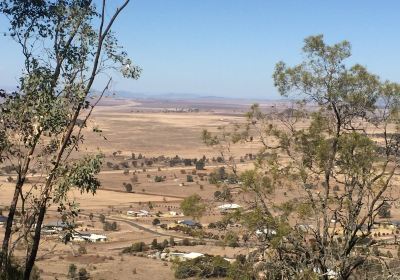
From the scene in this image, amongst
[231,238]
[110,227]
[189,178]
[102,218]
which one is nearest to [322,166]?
[231,238]

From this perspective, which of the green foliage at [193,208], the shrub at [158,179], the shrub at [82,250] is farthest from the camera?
the shrub at [158,179]

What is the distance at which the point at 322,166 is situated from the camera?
14.9 m

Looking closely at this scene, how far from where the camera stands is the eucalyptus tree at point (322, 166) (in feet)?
45.3

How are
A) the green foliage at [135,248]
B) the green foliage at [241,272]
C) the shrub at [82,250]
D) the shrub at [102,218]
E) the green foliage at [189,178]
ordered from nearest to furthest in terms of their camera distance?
the green foliage at [241,272], the shrub at [82,250], the green foliage at [135,248], the shrub at [102,218], the green foliage at [189,178]

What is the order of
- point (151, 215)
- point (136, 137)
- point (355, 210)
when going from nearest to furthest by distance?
point (355, 210)
point (151, 215)
point (136, 137)

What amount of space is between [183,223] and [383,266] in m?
39.8

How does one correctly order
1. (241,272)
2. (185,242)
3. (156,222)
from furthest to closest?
(156,222) → (185,242) → (241,272)

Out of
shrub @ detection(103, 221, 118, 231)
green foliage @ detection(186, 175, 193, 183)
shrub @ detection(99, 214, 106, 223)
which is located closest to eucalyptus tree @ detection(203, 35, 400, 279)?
shrub @ detection(103, 221, 118, 231)

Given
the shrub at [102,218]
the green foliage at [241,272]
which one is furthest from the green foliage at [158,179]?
the green foliage at [241,272]

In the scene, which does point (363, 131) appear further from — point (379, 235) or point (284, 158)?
point (379, 235)

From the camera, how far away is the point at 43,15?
472 inches

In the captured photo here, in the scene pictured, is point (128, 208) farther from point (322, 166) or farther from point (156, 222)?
point (322, 166)

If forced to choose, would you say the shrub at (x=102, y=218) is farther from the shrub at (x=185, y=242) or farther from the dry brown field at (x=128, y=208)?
the shrub at (x=185, y=242)

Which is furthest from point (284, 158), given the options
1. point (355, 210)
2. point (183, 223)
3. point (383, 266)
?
point (183, 223)
